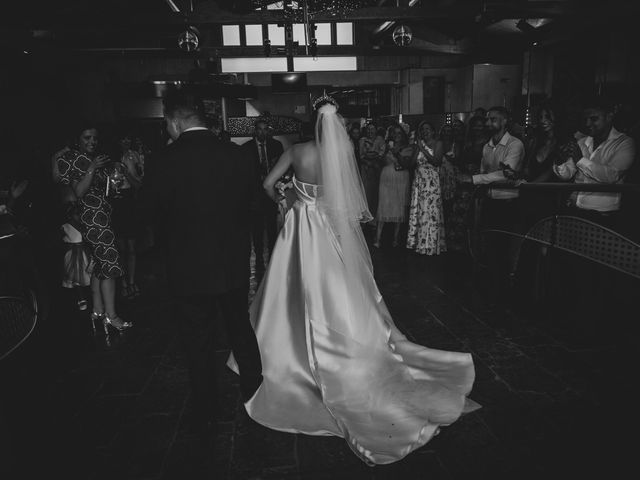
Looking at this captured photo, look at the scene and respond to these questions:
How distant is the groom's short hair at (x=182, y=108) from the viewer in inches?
A: 87.9

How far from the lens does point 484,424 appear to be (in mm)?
2455

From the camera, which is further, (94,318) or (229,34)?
(229,34)

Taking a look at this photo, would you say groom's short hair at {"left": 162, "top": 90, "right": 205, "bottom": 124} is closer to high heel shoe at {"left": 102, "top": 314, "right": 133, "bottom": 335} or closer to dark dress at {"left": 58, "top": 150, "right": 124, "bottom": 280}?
dark dress at {"left": 58, "top": 150, "right": 124, "bottom": 280}

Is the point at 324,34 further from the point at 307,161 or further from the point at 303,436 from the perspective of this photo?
the point at 303,436

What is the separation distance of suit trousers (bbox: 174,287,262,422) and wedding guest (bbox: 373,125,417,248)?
4479 mm

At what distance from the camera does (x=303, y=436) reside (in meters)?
2.41

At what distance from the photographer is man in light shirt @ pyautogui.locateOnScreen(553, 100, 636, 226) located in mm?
3709

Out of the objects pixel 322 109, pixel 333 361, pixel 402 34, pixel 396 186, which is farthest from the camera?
pixel 402 34

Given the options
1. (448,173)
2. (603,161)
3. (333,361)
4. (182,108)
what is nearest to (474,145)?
(448,173)

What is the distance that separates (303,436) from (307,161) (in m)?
1.64

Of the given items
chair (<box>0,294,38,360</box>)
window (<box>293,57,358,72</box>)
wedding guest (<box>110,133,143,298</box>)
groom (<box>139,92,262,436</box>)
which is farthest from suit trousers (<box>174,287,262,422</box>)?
window (<box>293,57,358,72</box>)

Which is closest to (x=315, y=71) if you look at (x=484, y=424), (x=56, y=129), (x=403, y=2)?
(x=403, y=2)

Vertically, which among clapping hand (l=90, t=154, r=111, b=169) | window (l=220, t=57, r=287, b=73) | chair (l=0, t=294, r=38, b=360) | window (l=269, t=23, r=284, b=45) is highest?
window (l=269, t=23, r=284, b=45)

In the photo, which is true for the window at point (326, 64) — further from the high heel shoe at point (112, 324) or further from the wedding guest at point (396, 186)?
the high heel shoe at point (112, 324)
